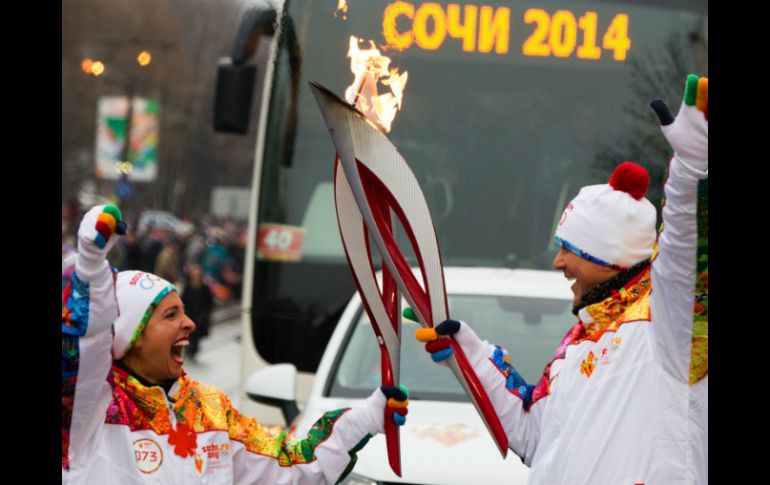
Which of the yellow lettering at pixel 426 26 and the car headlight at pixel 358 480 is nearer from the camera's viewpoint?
the car headlight at pixel 358 480

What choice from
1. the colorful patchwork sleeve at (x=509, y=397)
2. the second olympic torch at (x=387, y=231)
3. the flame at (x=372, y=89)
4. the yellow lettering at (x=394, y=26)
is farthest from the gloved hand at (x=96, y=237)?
the yellow lettering at (x=394, y=26)

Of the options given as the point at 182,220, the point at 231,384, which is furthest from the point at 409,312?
the point at 182,220

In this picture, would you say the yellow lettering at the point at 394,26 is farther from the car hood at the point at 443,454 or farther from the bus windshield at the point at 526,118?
the car hood at the point at 443,454

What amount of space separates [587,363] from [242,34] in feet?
13.8

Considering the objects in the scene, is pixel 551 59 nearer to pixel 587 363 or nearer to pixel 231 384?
pixel 587 363

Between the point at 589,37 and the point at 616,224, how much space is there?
12.0 feet

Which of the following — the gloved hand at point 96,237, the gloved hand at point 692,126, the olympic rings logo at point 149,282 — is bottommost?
the olympic rings logo at point 149,282

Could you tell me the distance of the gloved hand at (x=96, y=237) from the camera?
277 centimetres

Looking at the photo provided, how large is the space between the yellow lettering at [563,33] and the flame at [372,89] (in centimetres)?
316

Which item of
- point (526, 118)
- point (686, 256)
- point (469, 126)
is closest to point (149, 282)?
point (686, 256)

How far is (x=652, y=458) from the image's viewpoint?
9.62ft

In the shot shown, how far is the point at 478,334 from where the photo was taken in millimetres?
4973

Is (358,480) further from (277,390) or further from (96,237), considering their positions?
(96,237)
